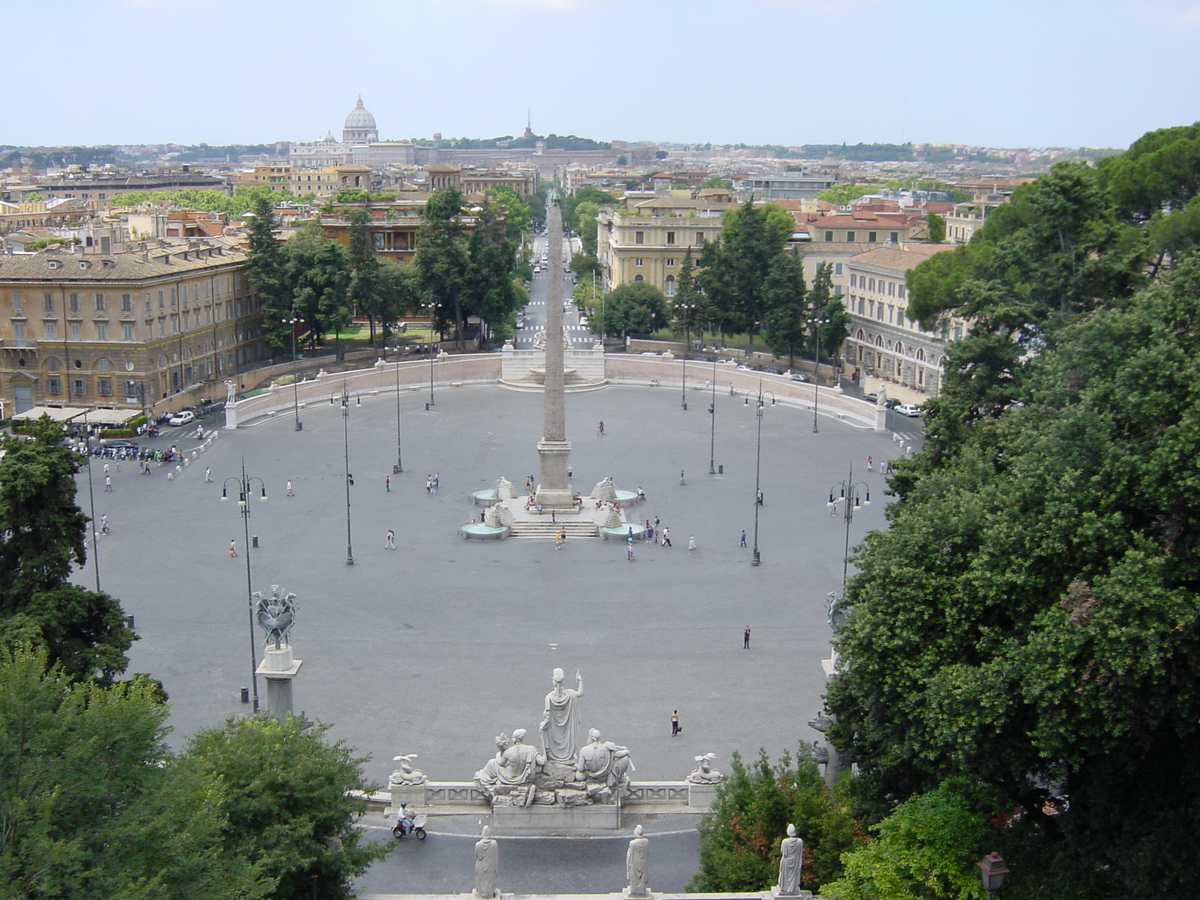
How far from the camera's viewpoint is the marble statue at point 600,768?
2209cm

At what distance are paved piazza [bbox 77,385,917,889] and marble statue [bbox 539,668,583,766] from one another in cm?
327

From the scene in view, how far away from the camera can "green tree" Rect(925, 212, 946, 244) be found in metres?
95.7

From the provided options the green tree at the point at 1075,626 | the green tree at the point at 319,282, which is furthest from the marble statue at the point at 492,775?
the green tree at the point at 319,282

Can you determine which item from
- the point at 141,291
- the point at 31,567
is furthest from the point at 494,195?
the point at 31,567

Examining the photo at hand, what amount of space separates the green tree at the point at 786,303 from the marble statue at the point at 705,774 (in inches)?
1996

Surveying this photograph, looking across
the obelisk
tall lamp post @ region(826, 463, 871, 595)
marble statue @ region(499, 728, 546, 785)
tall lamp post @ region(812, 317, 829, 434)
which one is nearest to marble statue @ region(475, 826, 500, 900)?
marble statue @ region(499, 728, 546, 785)

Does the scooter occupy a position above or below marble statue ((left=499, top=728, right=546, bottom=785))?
below

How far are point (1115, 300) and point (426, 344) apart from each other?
54023mm

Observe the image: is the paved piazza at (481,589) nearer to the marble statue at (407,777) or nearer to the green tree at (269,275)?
the marble statue at (407,777)

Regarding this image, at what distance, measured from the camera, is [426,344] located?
262 feet

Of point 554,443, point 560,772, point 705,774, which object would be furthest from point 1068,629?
point 554,443

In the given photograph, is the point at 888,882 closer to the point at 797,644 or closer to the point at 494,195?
the point at 797,644

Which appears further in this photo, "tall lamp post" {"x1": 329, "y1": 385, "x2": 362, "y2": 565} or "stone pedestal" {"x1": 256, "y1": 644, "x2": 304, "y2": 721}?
"tall lamp post" {"x1": 329, "y1": 385, "x2": 362, "y2": 565}

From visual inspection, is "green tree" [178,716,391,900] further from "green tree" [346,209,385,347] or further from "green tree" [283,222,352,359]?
"green tree" [346,209,385,347]
